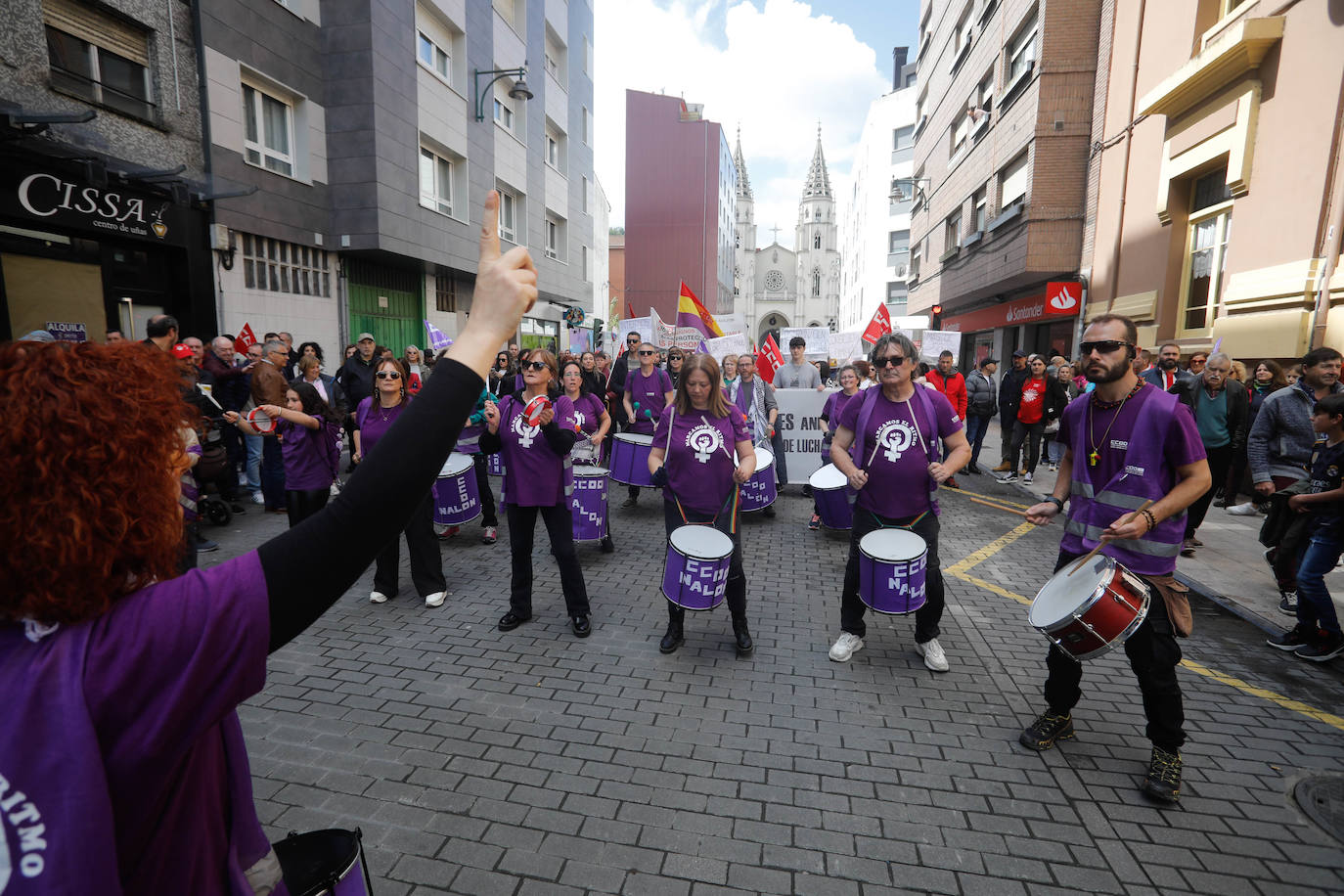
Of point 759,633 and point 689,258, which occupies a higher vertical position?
point 689,258

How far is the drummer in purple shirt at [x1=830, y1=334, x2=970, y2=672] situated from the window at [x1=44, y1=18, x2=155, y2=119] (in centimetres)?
1142

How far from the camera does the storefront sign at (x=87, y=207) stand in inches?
345

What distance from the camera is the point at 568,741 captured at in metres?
3.70

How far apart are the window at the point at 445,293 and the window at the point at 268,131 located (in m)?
5.80

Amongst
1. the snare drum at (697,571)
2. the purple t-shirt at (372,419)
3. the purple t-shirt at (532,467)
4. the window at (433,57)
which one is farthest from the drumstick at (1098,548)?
the window at (433,57)

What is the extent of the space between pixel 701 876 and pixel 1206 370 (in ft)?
27.3

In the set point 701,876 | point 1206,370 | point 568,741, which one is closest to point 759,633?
point 568,741

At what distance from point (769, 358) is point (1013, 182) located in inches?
449

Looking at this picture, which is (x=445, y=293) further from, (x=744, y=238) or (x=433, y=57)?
(x=744, y=238)

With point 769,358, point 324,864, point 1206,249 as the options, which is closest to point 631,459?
point 769,358

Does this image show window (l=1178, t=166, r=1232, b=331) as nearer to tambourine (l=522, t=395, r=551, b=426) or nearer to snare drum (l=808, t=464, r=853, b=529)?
snare drum (l=808, t=464, r=853, b=529)

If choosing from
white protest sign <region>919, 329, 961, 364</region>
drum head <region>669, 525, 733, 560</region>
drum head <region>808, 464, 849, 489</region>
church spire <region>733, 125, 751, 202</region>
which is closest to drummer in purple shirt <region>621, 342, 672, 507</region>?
drum head <region>808, 464, 849, 489</region>

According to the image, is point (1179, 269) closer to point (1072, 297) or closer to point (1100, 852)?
point (1072, 297)

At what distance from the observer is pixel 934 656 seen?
4598 mm
